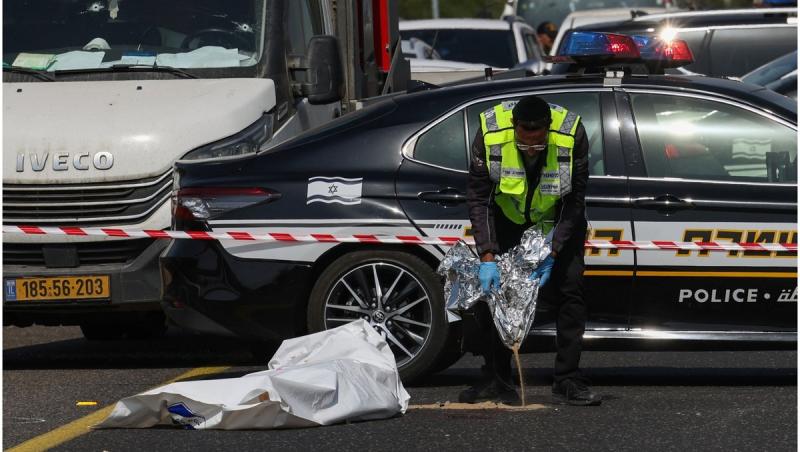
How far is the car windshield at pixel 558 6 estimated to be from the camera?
26609 mm

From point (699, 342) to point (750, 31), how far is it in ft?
26.6

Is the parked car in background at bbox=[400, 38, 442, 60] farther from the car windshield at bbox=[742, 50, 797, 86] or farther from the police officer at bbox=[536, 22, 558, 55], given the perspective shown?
the police officer at bbox=[536, 22, 558, 55]

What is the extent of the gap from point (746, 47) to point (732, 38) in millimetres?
152

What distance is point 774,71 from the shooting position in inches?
533

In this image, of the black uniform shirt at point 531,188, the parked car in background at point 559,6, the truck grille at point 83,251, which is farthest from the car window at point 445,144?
the parked car in background at point 559,6

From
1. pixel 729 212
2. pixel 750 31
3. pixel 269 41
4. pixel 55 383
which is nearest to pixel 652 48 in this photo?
pixel 729 212

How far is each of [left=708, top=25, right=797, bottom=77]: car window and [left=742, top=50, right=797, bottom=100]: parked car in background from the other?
109cm

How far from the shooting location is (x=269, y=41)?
9.65m

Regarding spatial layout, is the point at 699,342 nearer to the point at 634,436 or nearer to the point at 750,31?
the point at 634,436

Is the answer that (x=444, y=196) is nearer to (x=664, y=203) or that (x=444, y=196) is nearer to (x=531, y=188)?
(x=531, y=188)

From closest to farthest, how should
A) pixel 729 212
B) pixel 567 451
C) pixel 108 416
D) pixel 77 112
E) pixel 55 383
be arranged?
pixel 567 451
pixel 108 416
pixel 729 212
pixel 55 383
pixel 77 112

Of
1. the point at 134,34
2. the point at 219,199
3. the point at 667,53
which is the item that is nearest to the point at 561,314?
the point at 219,199

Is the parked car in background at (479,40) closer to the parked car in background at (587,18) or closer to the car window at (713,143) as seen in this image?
the parked car in background at (587,18)

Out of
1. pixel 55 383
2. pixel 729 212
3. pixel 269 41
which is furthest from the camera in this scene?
pixel 269 41
